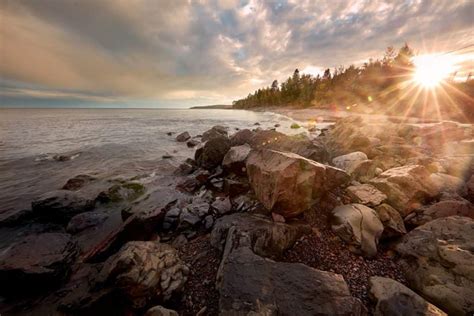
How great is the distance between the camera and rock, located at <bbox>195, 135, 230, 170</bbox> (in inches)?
392

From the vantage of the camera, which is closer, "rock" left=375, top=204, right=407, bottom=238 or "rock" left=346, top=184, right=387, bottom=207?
"rock" left=375, top=204, right=407, bottom=238

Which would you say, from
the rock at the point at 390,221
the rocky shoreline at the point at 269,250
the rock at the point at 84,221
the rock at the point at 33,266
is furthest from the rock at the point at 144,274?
the rock at the point at 390,221

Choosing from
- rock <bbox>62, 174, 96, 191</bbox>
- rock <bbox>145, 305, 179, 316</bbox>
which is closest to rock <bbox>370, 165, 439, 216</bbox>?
rock <bbox>145, 305, 179, 316</bbox>

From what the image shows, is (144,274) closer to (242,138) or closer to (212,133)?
(242,138)

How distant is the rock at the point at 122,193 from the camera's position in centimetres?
750

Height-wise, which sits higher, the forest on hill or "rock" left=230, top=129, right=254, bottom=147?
the forest on hill

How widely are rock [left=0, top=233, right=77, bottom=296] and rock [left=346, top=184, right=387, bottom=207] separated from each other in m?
7.22

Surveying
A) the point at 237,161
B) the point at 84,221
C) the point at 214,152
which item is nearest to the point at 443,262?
the point at 237,161

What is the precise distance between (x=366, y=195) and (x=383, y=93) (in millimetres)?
60720

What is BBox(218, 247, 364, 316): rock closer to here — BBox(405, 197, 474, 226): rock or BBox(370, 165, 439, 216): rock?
BBox(405, 197, 474, 226): rock

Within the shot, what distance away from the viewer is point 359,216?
14.1 feet

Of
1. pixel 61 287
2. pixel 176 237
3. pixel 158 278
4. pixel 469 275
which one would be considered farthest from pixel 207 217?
pixel 469 275

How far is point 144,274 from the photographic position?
3.35m

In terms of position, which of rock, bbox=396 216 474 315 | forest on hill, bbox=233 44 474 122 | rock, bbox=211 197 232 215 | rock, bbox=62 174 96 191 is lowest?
rock, bbox=62 174 96 191
